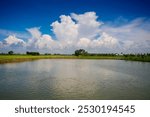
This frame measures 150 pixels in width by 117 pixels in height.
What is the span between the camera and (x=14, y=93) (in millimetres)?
11102

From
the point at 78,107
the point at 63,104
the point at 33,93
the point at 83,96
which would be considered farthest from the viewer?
the point at 33,93

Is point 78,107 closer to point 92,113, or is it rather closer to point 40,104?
point 92,113

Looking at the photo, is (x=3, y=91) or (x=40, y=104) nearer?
(x=40, y=104)

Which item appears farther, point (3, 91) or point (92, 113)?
point (3, 91)

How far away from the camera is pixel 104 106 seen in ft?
26.8

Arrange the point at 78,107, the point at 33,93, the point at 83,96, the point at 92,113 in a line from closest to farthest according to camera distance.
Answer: the point at 92,113, the point at 78,107, the point at 83,96, the point at 33,93

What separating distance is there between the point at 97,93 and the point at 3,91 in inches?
237

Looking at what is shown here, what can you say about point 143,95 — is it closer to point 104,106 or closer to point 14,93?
point 104,106

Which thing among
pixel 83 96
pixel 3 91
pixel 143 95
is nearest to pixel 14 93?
pixel 3 91

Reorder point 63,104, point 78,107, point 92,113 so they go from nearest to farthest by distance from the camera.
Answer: point 92,113 < point 78,107 < point 63,104

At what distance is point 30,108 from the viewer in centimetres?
782

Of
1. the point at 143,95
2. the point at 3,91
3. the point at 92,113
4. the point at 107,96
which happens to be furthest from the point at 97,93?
the point at 3,91

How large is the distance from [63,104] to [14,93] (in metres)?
4.00

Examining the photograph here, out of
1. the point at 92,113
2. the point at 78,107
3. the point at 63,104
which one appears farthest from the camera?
the point at 63,104
